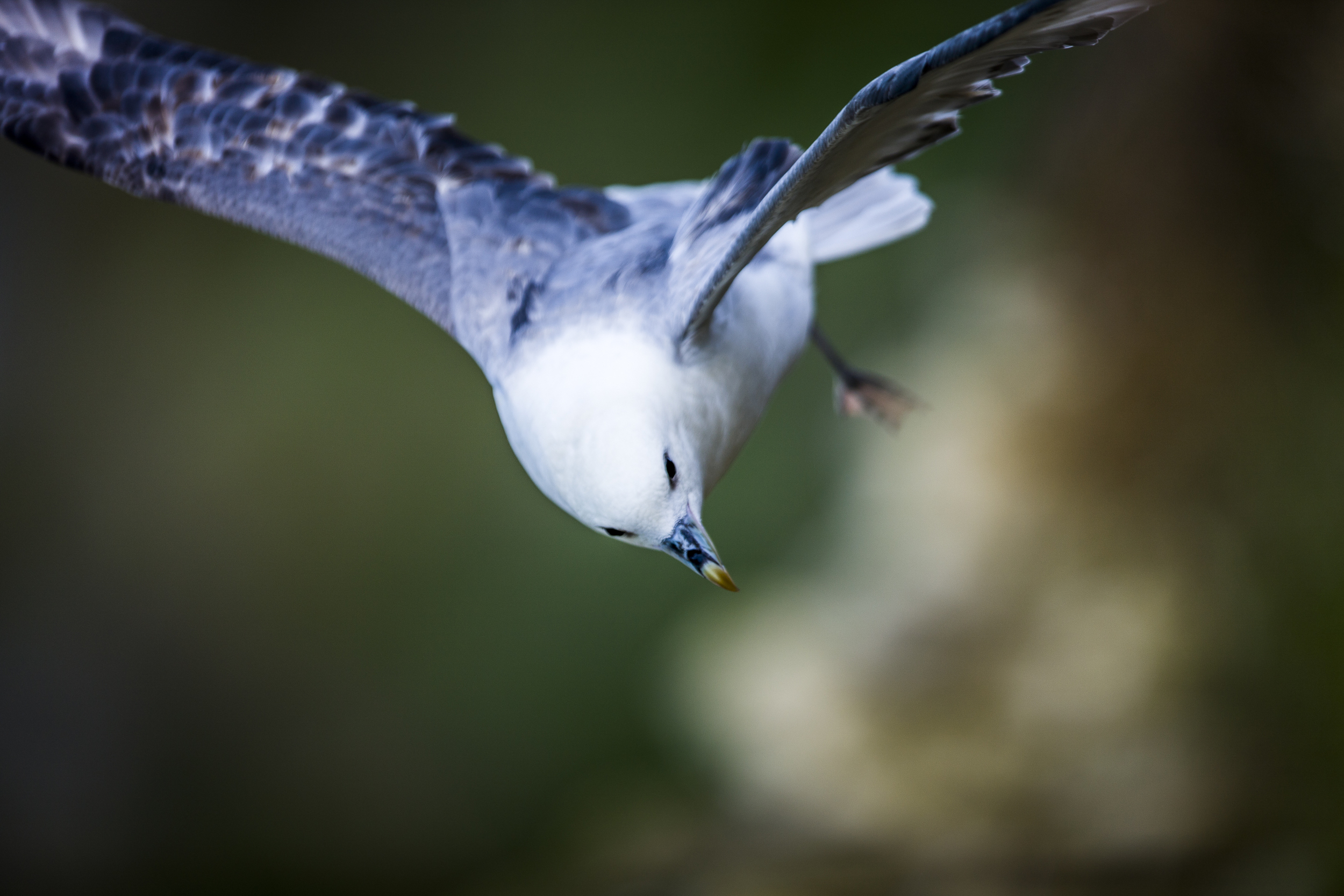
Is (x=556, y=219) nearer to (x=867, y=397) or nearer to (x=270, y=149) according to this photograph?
(x=270, y=149)

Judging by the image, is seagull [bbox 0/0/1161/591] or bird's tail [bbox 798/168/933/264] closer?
seagull [bbox 0/0/1161/591]

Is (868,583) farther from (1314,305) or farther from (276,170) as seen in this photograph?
(276,170)

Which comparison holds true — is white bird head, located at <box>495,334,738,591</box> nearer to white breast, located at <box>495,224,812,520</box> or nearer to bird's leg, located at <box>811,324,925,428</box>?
white breast, located at <box>495,224,812,520</box>

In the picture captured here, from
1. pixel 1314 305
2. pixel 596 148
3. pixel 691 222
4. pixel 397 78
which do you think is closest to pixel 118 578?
pixel 397 78

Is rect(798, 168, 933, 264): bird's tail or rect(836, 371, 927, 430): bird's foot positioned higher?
rect(798, 168, 933, 264): bird's tail

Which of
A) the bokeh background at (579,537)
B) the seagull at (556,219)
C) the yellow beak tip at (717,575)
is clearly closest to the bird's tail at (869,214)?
the seagull at (556,219)

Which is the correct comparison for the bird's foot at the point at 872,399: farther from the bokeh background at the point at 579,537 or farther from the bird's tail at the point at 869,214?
the bokeh background at the point at 579,537

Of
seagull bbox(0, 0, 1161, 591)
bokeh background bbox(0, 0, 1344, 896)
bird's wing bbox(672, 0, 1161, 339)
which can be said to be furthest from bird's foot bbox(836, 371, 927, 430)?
bokeh background bbox(0, 0, 1344, 896)
